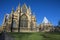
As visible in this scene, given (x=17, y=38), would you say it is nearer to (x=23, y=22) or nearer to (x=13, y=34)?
(x=13, y=34)

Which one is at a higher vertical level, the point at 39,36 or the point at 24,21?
the point at 24,21

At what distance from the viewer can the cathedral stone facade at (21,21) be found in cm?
2080

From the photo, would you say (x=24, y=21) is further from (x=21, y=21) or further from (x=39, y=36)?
(x=39, y=36)

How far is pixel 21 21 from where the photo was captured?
2178 centimetres

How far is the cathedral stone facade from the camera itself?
20.8 m

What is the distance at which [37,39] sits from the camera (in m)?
5.00

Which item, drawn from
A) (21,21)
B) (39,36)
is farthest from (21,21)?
(39,36)

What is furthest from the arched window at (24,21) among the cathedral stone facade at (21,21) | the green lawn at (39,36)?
the green lawn at (39,36)

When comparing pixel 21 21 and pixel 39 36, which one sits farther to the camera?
pixel 21 21

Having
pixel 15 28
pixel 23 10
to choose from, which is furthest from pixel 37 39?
pixel 23 10

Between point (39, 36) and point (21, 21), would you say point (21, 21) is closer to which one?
point (21, 21)

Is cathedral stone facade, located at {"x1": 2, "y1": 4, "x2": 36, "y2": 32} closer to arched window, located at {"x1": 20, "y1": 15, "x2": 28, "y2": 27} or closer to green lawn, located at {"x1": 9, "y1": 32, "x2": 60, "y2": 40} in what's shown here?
arched window, located at {"x1": 20, "y1": 15, "x2": 28, "y2": 27}

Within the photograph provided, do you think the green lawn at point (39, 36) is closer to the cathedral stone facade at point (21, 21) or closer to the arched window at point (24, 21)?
the cathedral stone facade at point (21, 21)

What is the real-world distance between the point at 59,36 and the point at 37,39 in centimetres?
74
